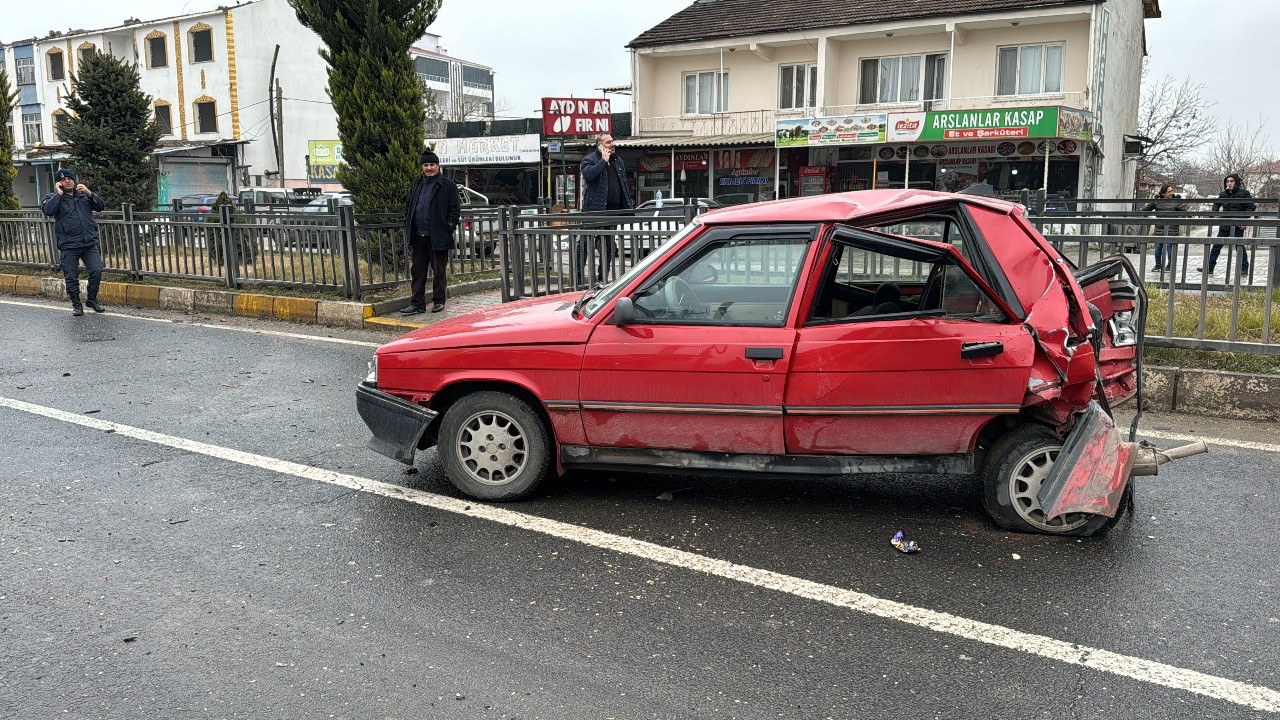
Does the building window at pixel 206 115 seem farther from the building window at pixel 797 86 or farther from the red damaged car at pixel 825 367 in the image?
the red damaged car at pixel 825 367

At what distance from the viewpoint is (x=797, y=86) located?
32.9 metres

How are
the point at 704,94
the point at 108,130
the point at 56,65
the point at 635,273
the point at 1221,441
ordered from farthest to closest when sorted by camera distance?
the point at 56,65 < the point at 704,94 < the point at 108,130 < the point at 1221,441 < the point at 635,273

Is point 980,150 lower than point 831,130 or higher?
lower

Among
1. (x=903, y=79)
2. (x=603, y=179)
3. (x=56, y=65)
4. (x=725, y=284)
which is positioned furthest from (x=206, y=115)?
(x=725, y=284)

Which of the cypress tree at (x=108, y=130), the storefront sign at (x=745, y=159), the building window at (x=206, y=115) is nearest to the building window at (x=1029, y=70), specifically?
the storefront sign at (x=745, y=159)

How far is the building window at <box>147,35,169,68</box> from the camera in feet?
161

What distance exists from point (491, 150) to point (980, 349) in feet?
115

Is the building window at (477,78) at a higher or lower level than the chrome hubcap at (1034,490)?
higher

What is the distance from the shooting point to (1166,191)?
761 inches

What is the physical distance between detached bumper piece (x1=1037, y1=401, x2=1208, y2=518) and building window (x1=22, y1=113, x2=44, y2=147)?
208 ft

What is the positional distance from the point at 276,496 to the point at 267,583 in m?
1.18

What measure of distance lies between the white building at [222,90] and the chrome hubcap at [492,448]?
44596 millimetres

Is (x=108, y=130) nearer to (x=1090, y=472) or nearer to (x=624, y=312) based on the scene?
(x=624, y=312)

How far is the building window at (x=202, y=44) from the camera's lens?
47.2m
